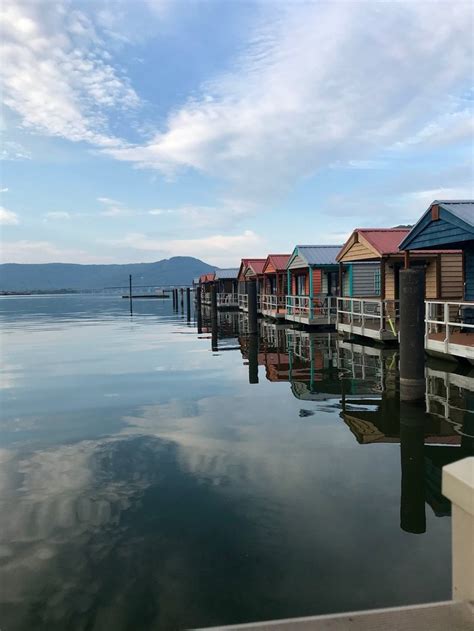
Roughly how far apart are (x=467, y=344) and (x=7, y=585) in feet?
40.0

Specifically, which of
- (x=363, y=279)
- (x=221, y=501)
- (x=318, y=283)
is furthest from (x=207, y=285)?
(x=221, y=501)

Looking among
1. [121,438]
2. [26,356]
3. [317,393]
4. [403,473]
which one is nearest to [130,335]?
[26,356]

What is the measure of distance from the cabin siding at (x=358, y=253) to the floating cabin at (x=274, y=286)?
34.6 ft

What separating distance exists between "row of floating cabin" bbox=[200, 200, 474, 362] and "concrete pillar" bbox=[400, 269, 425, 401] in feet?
2.83

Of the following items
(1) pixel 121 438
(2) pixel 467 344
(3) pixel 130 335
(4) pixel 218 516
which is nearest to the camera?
(4) pixel 218 516

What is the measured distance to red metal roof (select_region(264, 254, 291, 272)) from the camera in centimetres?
3596

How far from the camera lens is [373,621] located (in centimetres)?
274

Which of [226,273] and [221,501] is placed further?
[226,273]

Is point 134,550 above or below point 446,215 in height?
below

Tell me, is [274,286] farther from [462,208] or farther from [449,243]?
[462,208]

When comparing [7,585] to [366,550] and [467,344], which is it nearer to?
[366,550]

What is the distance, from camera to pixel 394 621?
2.74 meters

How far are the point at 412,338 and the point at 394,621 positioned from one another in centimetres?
781

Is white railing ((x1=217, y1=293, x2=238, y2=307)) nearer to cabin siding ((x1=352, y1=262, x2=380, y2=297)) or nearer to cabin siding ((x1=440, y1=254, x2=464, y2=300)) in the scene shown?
cabin siding ((x1=352, y1=262, x2=380, y2=297))
